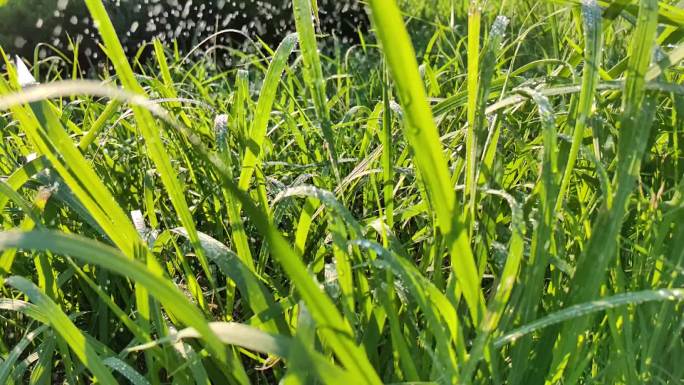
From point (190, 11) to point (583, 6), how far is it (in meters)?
3.72

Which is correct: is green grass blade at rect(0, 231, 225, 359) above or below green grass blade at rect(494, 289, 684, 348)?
above

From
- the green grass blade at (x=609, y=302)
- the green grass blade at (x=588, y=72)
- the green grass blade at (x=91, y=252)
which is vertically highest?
the green grass blade at (x=91, y=252)

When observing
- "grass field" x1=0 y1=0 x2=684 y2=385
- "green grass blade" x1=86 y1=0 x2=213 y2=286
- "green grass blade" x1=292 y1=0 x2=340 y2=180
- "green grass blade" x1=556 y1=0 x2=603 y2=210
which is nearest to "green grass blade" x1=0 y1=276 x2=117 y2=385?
"grass field" x1=0 y1=0 x2=684 y2=385

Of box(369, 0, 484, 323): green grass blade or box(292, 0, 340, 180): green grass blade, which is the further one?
box(292, 0, 340, 180): green grass blade

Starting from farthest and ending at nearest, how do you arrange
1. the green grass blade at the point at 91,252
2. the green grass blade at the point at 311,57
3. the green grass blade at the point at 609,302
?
the green grass blade at the point at 311,57 < the green grass blade at the point at 609,302 < the green grass blade at the point at 91,252

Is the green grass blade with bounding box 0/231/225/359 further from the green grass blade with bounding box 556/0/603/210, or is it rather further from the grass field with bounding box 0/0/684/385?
the green grass blade with bounding box 556/0/603/210

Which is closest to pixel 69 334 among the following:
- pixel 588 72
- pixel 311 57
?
pixel 311 57

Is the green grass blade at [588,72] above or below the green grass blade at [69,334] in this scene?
above

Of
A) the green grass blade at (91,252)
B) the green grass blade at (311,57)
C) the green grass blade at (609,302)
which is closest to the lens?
the green grass blade at (91,252)

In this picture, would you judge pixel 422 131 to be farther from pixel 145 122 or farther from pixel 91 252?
pixel 145 122

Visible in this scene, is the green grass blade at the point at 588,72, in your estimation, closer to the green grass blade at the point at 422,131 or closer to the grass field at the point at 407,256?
the grass field at the point at 407,256

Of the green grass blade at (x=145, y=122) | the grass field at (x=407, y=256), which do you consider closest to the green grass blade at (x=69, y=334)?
the grass field at (x=407, y=256)

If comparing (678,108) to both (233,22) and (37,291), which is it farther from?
(233,22)

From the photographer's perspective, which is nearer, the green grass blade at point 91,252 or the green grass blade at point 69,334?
the green grass blade at point 91,252
